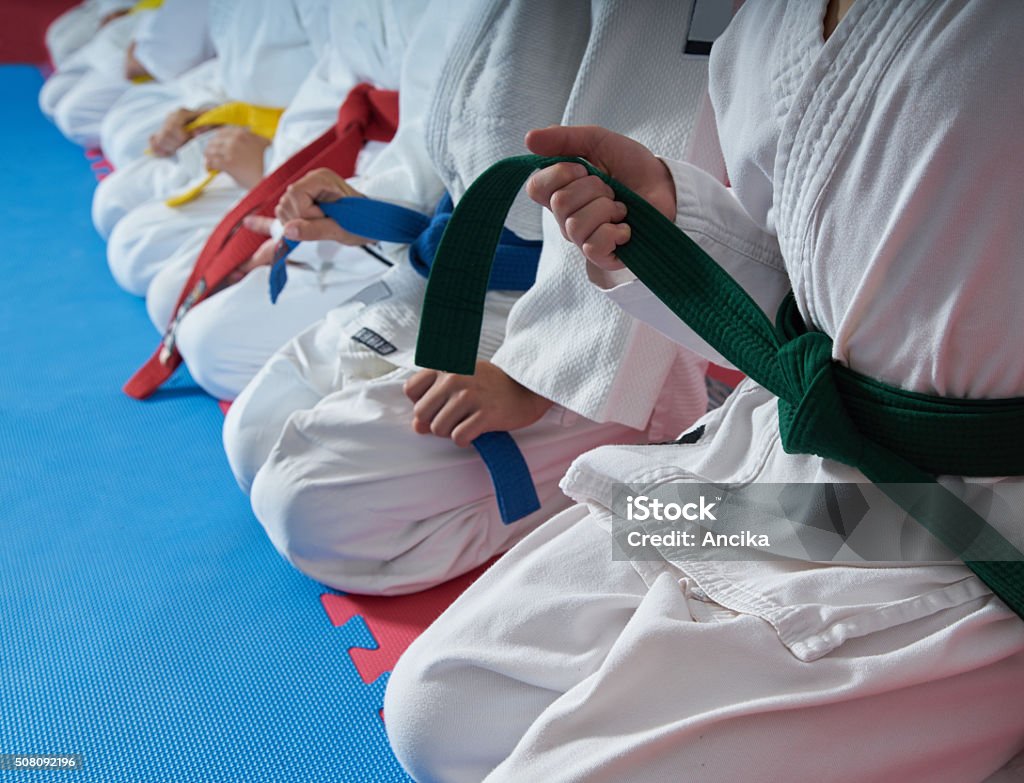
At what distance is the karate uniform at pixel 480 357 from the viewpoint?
1.38 meters

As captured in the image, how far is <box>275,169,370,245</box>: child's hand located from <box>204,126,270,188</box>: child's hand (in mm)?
936

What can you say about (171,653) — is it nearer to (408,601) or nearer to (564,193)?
(408,601)

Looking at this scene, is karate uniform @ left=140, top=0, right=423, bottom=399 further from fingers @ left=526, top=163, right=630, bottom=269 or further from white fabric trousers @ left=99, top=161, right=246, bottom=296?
fingers @ left=526, top=163, right=630, bottom=269

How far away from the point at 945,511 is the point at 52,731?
3.52ft

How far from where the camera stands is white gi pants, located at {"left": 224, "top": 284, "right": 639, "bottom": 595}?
1452mm

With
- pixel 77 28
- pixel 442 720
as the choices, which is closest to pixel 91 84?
pixel 77 28

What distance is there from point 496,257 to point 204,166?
1488mm

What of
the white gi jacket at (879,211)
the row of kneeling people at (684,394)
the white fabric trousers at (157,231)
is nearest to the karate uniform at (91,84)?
the white fabric trousers at (157,231)

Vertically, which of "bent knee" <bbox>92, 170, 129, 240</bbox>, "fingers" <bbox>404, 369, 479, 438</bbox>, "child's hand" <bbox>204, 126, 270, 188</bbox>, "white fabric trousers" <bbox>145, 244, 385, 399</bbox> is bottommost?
"bent knee" <bbox>92, 170, 129, 240</bbox>

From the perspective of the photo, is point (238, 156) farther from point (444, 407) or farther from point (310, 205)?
point (444, 407)

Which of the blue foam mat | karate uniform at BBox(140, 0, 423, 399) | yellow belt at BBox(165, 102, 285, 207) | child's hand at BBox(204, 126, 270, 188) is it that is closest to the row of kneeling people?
the blue foam mat

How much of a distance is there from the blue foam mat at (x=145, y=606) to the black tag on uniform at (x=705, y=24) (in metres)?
0.96

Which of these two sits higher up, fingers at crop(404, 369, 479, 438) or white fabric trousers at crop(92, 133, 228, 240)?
fingers at crop(404, 369, 479, 438)

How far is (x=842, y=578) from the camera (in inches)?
36.4
